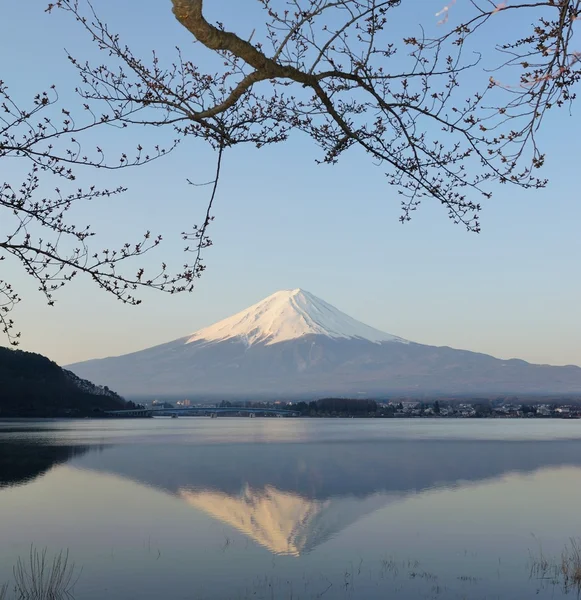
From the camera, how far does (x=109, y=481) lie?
83.3 feet

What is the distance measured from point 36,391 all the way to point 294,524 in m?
83.8

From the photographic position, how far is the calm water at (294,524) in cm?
1160

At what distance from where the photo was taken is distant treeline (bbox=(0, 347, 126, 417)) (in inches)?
3595

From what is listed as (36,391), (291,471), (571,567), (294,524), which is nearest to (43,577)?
(294,524)

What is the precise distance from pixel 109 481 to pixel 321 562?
13.7 meters

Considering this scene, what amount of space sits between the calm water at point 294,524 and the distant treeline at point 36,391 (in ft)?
204

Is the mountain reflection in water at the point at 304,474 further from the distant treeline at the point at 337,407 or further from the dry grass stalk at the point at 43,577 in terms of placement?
the distant treeline at the point at 337,407

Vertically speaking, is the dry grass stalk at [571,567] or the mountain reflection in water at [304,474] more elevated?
the mountain reflection in water at [304,474]

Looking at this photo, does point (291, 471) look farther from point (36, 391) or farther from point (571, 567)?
point (36, 391)

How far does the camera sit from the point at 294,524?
1756 cm

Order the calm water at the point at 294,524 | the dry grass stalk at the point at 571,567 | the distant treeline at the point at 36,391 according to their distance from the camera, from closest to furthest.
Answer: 1. the dry grass stalk at the point at 571,567
2. the calm water at the point at 294,524
3. the distant treeline at the point at 36,391

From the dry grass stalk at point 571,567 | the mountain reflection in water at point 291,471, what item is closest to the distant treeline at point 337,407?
the mountain reflection in water at point 291,471

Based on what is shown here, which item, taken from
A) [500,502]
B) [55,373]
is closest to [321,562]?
[500,502]

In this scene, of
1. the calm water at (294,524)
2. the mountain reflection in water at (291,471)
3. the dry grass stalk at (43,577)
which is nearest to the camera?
the dry grass stalk at (43,577)
